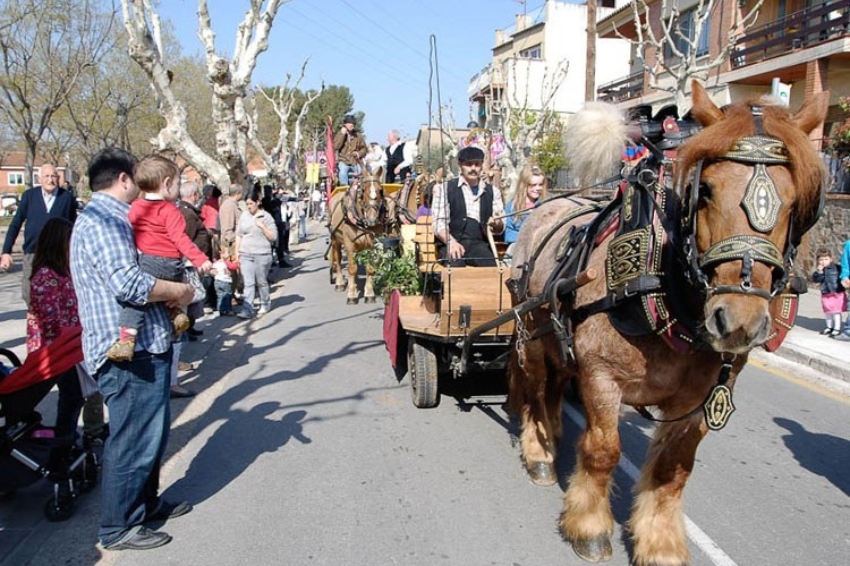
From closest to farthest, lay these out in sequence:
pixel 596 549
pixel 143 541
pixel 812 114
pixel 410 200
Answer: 1. pixel 812 114
2. pixel 596 549
3. pixel 143 541
4. pixel 410 200

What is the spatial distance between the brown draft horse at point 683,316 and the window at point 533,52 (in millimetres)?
43070

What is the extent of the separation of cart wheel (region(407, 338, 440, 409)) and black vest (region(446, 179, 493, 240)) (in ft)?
3.85

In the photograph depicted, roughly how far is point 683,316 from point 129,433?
2804 mm

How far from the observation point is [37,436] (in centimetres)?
398

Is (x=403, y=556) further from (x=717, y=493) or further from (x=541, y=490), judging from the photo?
(x=717, y=493)

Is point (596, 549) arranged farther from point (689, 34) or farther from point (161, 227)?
point (689, 34)

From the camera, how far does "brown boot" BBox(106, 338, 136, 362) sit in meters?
3.24

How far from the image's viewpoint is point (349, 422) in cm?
562

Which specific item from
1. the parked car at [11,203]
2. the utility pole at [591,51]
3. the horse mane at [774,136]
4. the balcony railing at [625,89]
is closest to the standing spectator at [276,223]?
the parked car at [11,203]

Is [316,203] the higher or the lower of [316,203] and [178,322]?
the higher

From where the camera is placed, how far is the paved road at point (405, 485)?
3566mm

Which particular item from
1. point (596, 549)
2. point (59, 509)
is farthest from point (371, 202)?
point (596, 549)

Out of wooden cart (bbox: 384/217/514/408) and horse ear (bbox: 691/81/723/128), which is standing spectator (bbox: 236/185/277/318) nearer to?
wooden cart (bbox: 384/217/514/408)

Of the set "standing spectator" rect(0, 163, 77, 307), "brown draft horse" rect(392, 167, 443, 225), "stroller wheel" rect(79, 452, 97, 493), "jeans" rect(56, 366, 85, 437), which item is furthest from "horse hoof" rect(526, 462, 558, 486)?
"brown draft horse" rect(392, 167, 443, 225)
